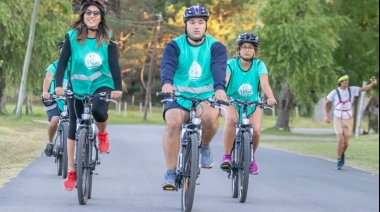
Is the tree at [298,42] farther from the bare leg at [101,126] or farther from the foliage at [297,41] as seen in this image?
the bare leg at [101,126]

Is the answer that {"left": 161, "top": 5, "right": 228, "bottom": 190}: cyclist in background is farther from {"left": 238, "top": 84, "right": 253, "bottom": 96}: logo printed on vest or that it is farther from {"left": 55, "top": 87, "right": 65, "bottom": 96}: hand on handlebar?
{"left": 238, "top": 84, "right": 253, "bottom": 96}: logo printed on vest

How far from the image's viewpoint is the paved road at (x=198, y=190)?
1123 centimetres

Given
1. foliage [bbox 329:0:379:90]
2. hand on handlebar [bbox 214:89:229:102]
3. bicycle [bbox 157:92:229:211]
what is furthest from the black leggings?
foliage [bbox 329:0:379:90]

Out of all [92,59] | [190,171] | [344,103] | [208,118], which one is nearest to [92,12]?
[92,59]

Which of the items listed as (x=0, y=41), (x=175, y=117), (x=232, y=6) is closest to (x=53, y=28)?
(x=0, y=41)

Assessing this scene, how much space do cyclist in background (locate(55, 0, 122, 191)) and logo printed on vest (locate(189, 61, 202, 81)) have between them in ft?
2.45

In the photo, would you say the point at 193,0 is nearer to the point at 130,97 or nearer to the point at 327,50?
the point at 327,50

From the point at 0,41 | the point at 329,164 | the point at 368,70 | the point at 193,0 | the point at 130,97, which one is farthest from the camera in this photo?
the point at 130,97

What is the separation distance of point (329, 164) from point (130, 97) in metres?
60.5

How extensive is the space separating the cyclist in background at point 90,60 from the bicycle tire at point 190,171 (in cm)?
107

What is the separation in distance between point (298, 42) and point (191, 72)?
30.8m

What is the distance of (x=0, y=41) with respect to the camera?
38156mm

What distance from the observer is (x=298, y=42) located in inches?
1614

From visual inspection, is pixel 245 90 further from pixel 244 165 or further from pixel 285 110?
pixel 285 110
